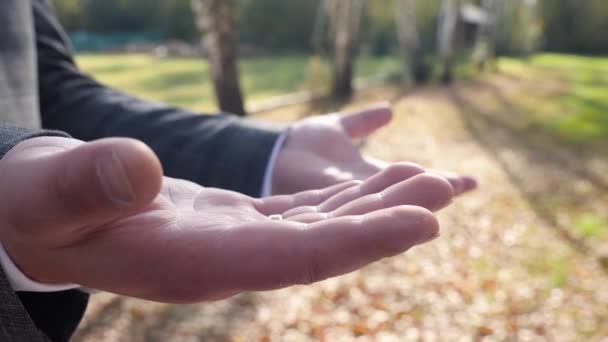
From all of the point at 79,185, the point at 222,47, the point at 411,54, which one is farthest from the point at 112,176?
the point at 411,54

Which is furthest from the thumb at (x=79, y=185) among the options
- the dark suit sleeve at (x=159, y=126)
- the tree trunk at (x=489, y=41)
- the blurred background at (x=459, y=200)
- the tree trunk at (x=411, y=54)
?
the tree trunk at (x=489, y=41)

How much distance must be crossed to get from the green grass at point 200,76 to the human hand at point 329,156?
9603 mm

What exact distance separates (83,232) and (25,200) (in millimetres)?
138

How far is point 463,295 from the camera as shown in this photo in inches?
173

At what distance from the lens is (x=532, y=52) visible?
29.1m

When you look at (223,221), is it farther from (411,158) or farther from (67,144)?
(411,158)

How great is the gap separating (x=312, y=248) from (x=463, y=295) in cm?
379

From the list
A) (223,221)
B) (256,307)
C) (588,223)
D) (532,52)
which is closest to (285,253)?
(223,221)

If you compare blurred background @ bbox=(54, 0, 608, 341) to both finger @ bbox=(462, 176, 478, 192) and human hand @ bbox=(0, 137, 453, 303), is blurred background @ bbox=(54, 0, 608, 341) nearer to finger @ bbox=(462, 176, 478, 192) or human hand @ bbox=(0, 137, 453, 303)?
finger @ bbox=(462, 176, 478, 192)

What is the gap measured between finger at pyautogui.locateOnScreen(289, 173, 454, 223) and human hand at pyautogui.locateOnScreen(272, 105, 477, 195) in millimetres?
373

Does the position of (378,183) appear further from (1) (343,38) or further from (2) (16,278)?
(1) (343,38)

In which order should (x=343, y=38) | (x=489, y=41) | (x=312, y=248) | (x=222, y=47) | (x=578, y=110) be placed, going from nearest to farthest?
(x=312, y=248) < (x=222, y=47) < (x=578, y=110) < (x=343, y=38) < (x=489, y=41)

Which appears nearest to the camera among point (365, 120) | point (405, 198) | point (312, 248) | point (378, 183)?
point (312, 248)

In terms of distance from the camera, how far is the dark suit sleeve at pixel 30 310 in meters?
0.95
